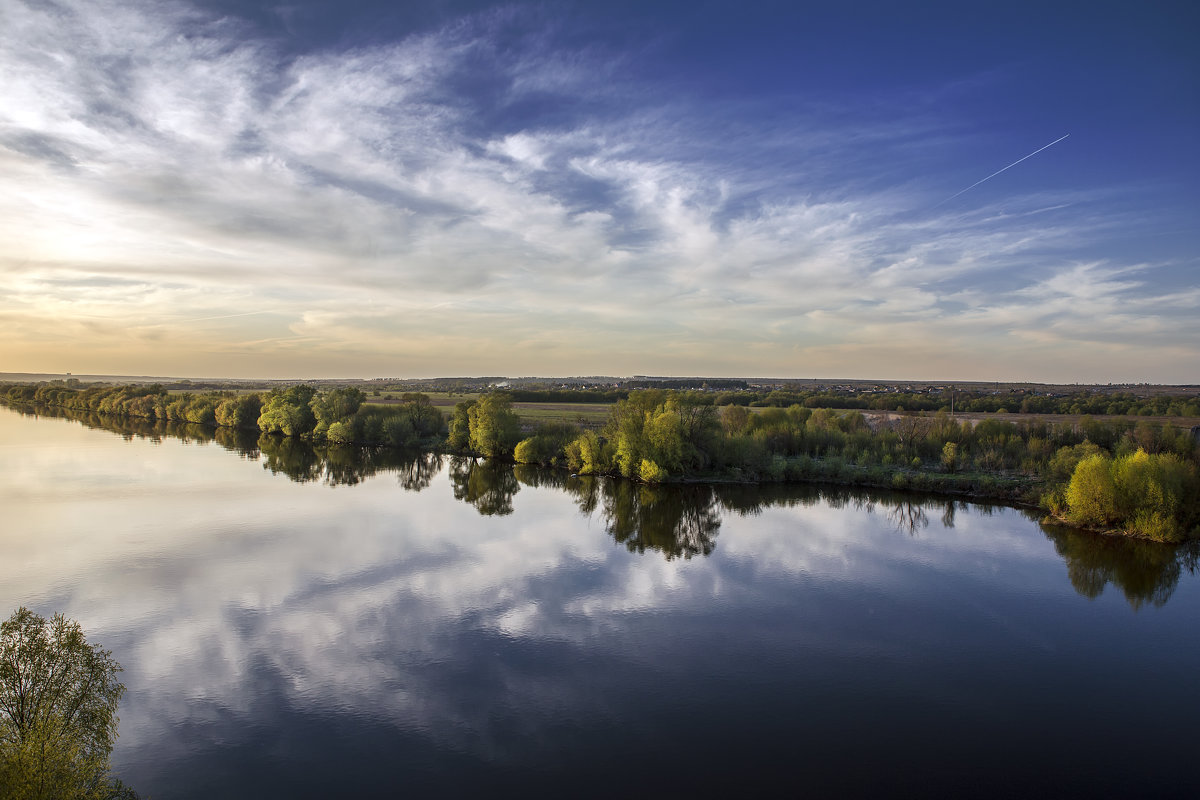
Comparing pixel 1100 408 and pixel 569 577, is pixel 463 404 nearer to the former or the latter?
pixel 569 577

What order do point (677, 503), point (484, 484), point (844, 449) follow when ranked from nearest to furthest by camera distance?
point (677, 503) < point (484, 484) < point (844, 449)

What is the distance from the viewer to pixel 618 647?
13820mm

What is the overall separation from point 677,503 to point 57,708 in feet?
78.5

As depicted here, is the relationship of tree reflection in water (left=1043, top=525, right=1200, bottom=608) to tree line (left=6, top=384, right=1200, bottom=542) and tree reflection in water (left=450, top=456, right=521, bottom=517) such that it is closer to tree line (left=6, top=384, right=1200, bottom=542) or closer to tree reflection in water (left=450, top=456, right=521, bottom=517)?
tree line (left=6, top=384, right=1200, bottom=542)

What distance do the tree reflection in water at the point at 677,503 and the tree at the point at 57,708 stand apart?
51.6 ft

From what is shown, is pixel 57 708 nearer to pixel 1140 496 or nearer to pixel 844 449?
pixel 1140 496

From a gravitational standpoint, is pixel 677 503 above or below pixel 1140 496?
below

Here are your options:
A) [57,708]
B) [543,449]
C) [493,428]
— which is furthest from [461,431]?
[57,708]

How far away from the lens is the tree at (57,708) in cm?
686

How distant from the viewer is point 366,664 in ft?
41.7

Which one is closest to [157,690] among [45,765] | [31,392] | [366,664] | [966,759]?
[366,664]

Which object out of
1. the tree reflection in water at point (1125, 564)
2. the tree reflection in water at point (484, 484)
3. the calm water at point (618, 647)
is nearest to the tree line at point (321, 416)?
the tree reflection in water at point (484, 484)

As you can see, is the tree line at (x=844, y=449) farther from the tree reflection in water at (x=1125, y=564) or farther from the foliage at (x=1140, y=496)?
the tree reflection in water at (x=1125, y=564)

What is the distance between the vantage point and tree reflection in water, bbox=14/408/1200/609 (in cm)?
2012
